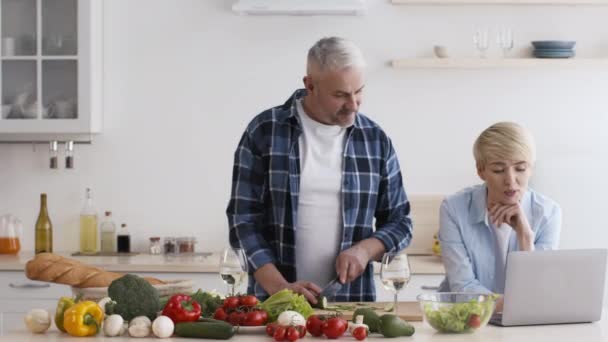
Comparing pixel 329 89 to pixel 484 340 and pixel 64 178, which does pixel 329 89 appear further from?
pixel 64 178

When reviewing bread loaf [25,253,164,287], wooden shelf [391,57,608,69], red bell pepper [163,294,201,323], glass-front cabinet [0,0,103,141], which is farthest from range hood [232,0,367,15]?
red bell pepper [163,294,201,323]

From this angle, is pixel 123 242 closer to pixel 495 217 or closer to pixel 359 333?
pixel 495 217

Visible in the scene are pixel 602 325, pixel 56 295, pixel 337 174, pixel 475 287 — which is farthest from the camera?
pixel 56 295

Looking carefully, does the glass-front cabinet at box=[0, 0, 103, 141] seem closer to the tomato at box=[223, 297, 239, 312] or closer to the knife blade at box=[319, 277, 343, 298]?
the knife blade at box=[319, 277, 343, 298]

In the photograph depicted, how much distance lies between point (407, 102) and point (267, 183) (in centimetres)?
188

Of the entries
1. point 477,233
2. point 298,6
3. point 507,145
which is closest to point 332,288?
point 477,233

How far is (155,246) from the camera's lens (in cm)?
492

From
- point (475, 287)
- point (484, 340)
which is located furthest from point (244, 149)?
point (484, 340)

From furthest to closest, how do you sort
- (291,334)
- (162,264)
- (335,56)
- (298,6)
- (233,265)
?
(298,6) → (162,264) → (335,56) → (233,265) → (291,334)

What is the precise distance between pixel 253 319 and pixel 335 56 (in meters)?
0.85

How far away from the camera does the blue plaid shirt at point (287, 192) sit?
318cm

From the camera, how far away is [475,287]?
9.70 feet

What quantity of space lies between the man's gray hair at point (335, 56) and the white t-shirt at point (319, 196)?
0.82 feet

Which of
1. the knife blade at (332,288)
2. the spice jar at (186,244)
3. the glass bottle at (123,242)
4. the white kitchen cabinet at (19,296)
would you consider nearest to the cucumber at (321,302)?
the knife blade at (332,288)
